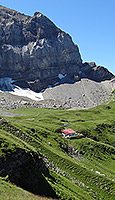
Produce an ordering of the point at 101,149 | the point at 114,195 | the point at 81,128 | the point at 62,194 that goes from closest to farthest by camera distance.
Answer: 1. the point at 62,194
2. the point at 114,195
3. the point at 101,149
4. the point at 81,128

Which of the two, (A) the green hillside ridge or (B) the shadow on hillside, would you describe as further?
(A) the green hillside ridge

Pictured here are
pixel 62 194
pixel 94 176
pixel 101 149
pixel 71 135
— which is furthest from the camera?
pixel 71 135

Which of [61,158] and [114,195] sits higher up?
[61,158]

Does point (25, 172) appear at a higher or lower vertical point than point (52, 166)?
higher

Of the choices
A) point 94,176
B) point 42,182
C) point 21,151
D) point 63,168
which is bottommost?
point 94,176

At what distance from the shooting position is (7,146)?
2562cm

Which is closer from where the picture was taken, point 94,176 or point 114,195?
point 114,195

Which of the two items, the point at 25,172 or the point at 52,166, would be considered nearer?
the point at 25,172

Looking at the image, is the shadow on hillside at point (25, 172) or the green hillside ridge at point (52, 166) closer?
the shadow on hillside at point (25, 172)

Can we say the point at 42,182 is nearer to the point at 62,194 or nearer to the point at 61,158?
the point at 62,194

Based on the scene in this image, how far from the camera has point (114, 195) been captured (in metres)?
37.9

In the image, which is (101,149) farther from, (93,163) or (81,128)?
(81,128)

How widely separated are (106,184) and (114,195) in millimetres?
2731

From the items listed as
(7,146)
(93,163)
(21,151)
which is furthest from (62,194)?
A: (93,163)
